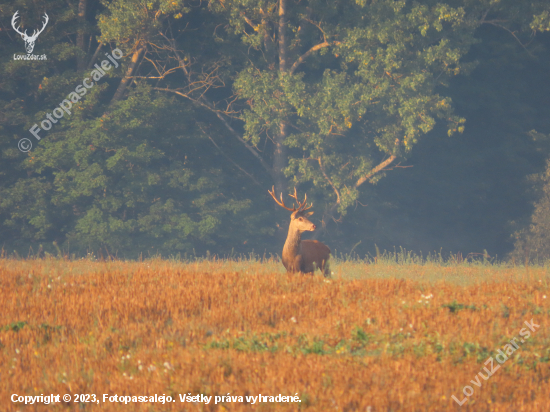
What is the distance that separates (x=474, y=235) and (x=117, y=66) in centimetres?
2219

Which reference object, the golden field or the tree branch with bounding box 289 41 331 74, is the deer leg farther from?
the tree branch with bounding box 289 41 331 74

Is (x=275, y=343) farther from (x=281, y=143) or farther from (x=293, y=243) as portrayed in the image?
(x=281, y=143)

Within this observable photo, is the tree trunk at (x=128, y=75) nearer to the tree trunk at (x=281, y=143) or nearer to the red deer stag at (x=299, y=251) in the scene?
the tree trunk at (x=281, y=143)

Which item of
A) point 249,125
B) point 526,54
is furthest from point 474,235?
point 249,125

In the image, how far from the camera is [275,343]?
19.6ft

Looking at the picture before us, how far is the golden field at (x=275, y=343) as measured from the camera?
4.80m

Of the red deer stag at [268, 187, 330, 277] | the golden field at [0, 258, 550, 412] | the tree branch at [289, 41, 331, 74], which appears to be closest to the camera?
the golden field at [0, 258, 550, 412]

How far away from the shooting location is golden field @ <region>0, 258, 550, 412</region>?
4797mm

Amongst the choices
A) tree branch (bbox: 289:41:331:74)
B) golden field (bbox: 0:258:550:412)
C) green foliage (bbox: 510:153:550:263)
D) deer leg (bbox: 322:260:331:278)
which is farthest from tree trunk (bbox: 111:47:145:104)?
green foliage (bbox: 510:153:550:263)

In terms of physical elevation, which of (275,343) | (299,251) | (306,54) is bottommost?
(275,343)

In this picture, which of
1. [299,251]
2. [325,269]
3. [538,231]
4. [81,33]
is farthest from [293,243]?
[538,231]

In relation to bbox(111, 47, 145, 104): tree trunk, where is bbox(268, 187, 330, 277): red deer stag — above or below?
below

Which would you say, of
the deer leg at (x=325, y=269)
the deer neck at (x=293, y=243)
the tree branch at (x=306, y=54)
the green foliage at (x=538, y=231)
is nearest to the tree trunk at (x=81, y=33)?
the tree branch at (x=306, y=54)

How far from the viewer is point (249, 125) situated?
75.4ft
